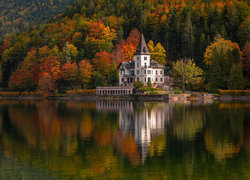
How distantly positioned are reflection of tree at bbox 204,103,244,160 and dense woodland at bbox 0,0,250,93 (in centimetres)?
5112

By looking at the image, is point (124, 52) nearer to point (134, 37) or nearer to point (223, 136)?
point (134, 37)

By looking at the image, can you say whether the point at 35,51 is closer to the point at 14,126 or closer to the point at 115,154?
the point at 14,126

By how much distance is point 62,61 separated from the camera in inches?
5246

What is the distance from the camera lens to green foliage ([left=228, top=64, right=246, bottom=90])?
89812mm

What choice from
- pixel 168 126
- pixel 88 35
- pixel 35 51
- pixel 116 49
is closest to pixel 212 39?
pixel 116 49

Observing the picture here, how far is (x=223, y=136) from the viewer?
31.3 meters

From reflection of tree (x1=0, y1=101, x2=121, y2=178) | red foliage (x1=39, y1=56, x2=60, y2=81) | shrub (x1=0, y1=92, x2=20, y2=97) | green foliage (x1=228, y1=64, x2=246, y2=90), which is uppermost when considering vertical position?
red foliage (x1=39, y1=56, x2=60, y2=81)

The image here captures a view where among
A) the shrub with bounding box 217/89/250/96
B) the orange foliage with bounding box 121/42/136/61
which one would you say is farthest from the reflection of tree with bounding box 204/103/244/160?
the orange foliage with bounding box 121/42/136/61

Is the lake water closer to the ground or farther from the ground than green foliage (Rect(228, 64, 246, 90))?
closer to the ground

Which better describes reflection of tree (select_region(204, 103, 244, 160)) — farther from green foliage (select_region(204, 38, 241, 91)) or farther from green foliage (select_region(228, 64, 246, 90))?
green foliage (select_region(204, 38, 241, 91))

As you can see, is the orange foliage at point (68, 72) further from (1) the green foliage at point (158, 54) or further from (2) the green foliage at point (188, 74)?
(2) the green foliage at point (188, 74)

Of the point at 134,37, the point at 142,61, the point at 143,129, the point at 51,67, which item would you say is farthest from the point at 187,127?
the point at 134,37

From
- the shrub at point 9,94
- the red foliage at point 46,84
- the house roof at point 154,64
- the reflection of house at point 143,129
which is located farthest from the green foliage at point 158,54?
the reflection of house at point 143,129

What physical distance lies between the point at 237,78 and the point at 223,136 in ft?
205
